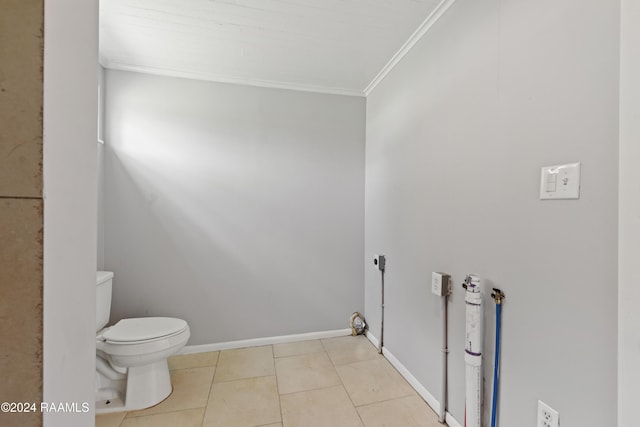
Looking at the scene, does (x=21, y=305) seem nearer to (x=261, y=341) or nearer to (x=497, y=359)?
(x=497, y=359)

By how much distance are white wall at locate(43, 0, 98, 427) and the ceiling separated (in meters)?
1.29

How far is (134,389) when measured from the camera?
1.68 meters

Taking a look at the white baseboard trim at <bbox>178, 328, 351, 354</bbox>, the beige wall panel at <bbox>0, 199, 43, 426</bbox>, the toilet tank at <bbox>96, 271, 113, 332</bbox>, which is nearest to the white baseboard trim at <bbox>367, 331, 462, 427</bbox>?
the white baseboard trim at <bbox>178, 328, 351, 354</bbox>

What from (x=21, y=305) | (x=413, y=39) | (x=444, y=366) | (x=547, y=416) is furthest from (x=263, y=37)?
(x=547, y=416)

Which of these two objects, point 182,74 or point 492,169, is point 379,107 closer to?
point 492,169

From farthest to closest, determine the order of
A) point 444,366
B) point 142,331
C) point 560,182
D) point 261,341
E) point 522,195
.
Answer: point 261,341 → point 142,331 → point 444,366 → point 522,195 → point 560,182

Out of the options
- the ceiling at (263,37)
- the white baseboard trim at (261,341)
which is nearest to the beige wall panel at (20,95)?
the ceiling at (263,37)

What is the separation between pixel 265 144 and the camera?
2.43m

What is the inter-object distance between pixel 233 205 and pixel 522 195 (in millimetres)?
1990

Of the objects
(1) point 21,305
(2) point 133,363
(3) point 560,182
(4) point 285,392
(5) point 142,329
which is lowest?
(4) point 285,392

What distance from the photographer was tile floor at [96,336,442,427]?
1570mm

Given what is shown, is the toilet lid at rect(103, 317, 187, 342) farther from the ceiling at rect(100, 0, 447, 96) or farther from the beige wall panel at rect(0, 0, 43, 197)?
the ceiling at rect(100, 0, 447, 96)

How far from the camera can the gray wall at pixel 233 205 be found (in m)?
2.20

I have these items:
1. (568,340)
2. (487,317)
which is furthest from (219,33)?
(568,340)
